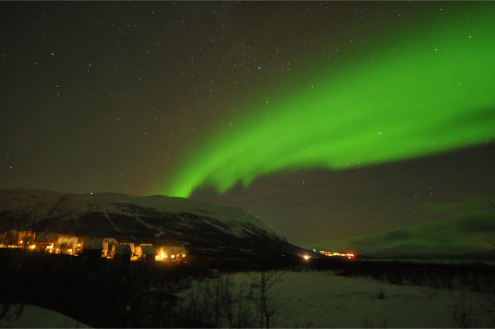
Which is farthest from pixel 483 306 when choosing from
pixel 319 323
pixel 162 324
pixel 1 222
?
pixel 1 222

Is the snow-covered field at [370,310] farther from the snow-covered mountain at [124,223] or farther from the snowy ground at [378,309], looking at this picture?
the snow-covered mountain at [124,223]

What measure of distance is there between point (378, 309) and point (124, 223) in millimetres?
106232

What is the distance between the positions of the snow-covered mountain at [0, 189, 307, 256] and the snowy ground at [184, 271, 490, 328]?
64500 mm

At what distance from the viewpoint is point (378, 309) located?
1385 cm

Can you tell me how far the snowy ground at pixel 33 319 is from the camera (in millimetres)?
7077

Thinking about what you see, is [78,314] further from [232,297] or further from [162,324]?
[232,297]

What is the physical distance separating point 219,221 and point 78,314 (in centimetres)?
14643

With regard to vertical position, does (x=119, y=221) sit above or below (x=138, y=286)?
above

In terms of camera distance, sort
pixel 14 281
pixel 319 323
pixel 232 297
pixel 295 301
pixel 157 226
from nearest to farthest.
→ pixel 14 281 → pixel 319 323 → pixel 295 301 → pixel 232 297 → pixel 157 226

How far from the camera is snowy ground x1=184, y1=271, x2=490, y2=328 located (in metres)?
11.8

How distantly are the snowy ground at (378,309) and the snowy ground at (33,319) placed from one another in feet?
26.8

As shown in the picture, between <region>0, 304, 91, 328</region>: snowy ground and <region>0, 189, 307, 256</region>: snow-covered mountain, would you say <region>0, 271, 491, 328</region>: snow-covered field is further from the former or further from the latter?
<region>0, 189, 307, 256</region>: snow-covered mountain

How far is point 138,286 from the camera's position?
17.2m

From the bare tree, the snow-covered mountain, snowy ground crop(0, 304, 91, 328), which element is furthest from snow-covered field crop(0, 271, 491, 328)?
the snow-covered mountain
